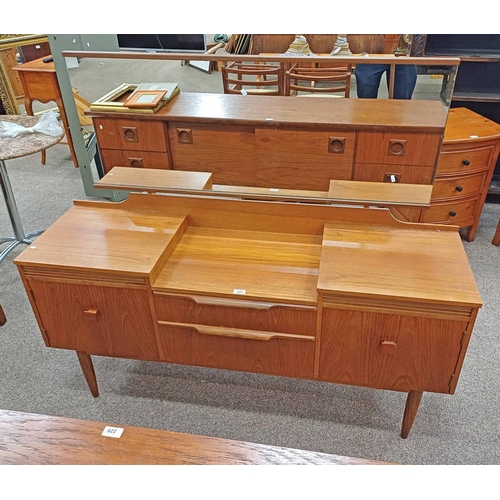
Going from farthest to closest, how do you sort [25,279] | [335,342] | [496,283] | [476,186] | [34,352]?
[476,186]
[496,283]
[34,352]
[25,279]
[335,342]

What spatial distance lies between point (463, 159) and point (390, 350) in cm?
144

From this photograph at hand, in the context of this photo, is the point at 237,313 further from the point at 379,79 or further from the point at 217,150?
the point at 379,79

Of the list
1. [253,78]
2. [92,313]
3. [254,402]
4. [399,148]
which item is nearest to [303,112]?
[253,78]

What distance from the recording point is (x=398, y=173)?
1.57 m

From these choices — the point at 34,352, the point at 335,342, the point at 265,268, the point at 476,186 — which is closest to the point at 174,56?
the point at 265,268

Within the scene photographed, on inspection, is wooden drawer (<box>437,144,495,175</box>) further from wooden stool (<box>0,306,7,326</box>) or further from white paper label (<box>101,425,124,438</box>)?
wooden stool (<box>0,306,7,326</box>)

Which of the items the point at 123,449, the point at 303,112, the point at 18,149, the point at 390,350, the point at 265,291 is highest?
the point at 303,112

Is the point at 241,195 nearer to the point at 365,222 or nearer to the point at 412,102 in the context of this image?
the point at 365,222

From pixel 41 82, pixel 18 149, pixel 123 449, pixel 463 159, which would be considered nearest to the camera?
pixel 123 449

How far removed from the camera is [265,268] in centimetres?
150

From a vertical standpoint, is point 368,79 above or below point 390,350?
above

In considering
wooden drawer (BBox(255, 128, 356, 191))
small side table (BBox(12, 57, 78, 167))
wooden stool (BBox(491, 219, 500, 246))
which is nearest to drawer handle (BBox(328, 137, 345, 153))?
wooden drawer (BBox(255, 128, 356, 191))

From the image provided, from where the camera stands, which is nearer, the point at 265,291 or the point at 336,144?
the point at 265,291

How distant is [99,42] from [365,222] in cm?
173
